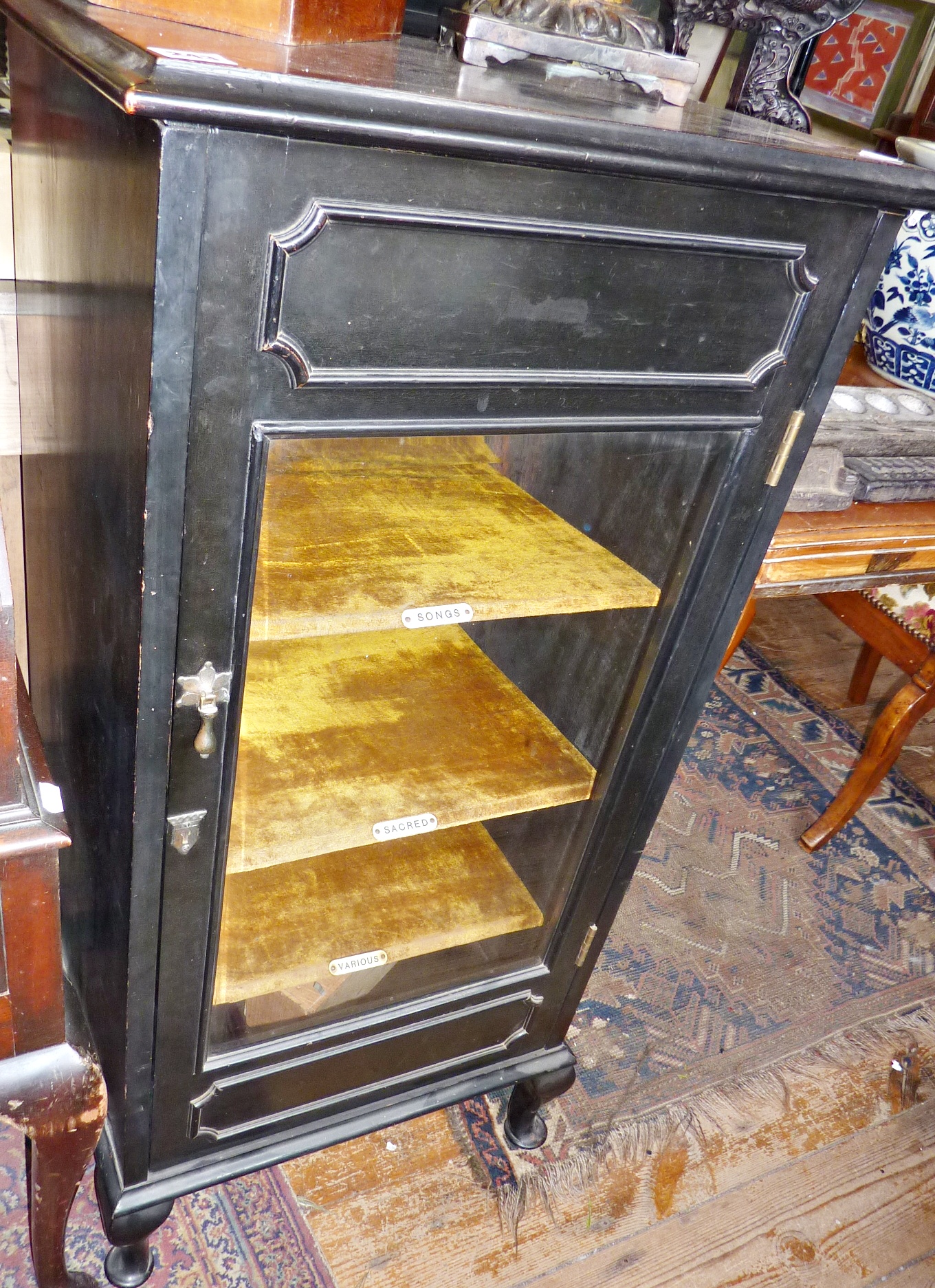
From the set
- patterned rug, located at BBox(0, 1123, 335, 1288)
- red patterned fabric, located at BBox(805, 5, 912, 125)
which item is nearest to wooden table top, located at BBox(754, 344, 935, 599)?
patterned rug, located at BBox(0, 1123, 335, 1288)

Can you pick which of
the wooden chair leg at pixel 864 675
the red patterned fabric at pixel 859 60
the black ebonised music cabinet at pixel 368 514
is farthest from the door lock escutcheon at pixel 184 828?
the red patterned fabric at pixel 859 60

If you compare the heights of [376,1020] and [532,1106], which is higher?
[376,1020]

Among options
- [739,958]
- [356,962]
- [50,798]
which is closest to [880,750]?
[739,958]

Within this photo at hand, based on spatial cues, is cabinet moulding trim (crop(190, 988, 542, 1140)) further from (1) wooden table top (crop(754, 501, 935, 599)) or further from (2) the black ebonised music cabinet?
(1) wooden table top (crop(754, 501, 935, 599))

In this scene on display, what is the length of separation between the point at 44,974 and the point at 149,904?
0.10 m

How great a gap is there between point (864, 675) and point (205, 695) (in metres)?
2.21

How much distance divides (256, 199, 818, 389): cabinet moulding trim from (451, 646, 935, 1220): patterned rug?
1.14 metres

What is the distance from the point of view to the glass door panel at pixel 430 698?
2.85 feet

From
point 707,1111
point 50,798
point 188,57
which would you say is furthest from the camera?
point 707,1111

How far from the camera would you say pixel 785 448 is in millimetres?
870

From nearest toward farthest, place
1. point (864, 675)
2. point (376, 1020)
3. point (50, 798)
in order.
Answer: point (50, 798) < point (376, 1020) < point (864, 675)

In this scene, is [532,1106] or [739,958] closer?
[532,1106]

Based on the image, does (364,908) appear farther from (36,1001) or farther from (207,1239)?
(207,1239)

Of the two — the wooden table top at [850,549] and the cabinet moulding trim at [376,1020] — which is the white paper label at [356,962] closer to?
the cabinet moulding trim at [376,1020]
